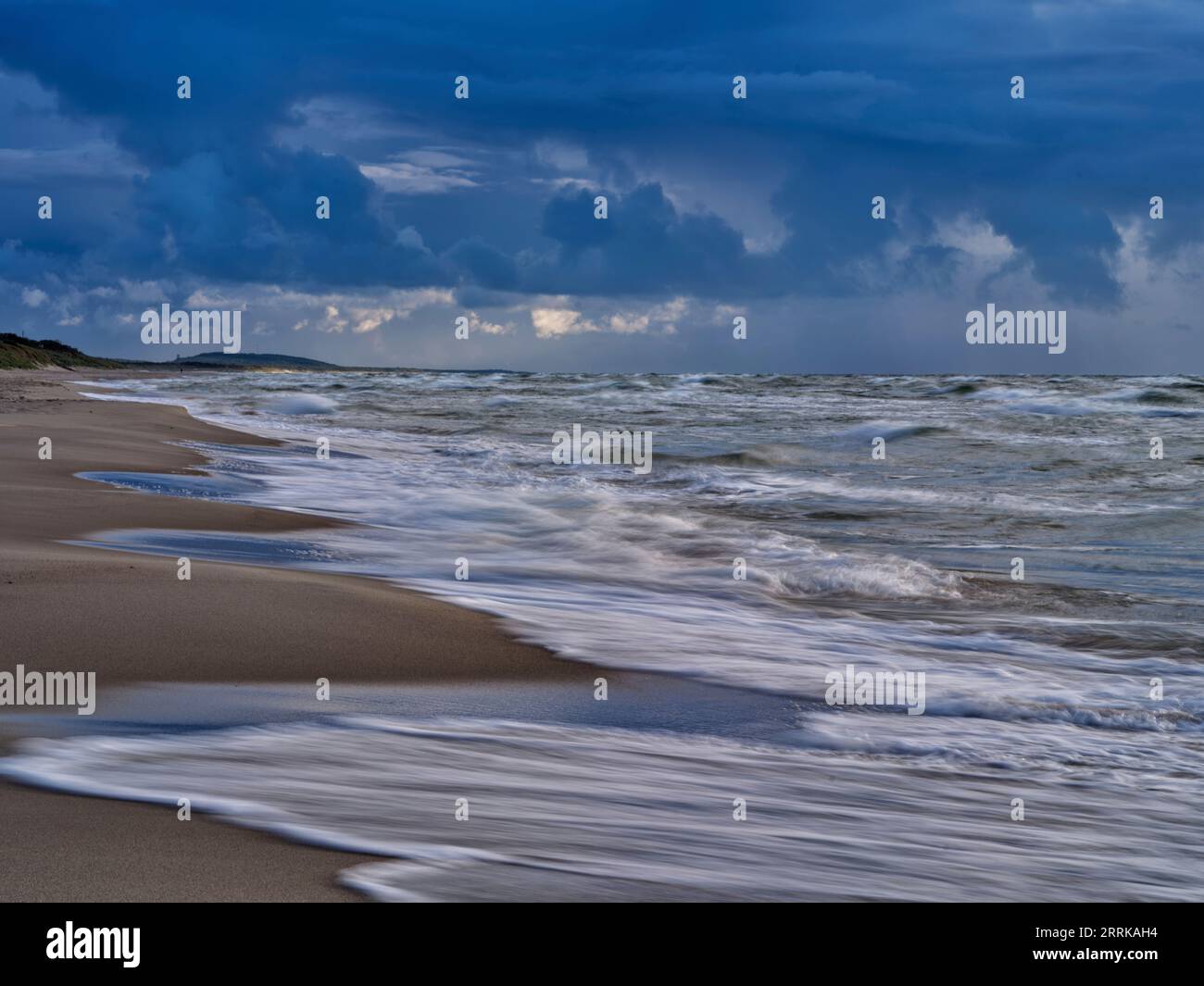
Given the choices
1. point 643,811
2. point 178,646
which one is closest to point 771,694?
point 643,811

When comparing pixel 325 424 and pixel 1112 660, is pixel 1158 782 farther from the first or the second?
pixel 325 424

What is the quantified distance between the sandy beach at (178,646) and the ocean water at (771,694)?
251 millimetres

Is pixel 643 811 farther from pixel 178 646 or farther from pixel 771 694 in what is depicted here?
pixel 178 646

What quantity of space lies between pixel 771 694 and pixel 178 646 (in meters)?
2.88

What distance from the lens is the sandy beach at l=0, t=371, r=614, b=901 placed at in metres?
2.82

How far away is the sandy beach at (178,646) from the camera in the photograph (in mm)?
2820

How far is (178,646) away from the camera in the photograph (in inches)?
209

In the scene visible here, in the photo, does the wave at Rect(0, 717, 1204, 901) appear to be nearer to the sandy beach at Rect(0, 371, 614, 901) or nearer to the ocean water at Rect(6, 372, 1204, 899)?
the ocean water at Rect(6, 372, 1204, 899)

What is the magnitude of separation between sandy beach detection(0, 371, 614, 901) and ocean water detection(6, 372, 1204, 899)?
251 millimetres
